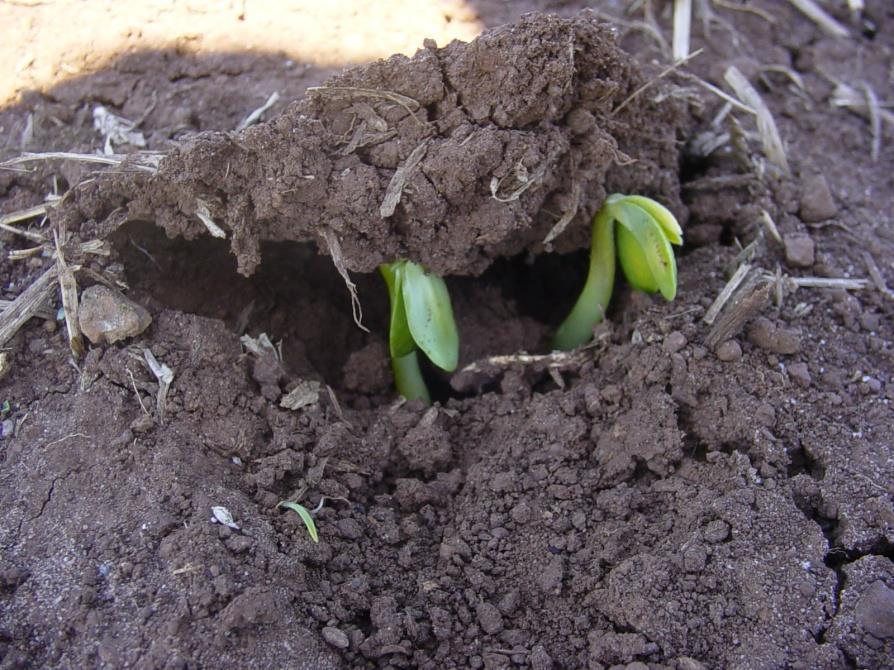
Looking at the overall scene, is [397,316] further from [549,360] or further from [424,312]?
[549,360]

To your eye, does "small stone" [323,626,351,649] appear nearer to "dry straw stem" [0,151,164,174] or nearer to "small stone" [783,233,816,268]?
"dry straw stem" [0,151,164,174]

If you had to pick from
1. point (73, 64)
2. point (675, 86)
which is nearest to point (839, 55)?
point (675, 86)

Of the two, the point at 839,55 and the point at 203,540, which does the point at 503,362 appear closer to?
the point at 203,540

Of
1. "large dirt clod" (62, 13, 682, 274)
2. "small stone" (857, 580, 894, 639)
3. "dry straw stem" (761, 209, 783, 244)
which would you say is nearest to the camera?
"small stone" (857, 580, 894, 639)

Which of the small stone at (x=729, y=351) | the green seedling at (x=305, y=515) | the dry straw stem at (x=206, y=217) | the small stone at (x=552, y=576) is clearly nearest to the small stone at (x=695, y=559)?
the small stone at (x=552, y=576)

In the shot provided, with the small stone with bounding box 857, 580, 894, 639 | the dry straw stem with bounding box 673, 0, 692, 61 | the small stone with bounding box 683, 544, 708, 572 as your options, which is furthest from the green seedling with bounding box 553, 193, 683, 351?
the dry straw stem with bounding box 673, 0, 692, 61

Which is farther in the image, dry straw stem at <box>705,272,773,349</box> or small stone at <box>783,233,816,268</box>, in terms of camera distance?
small stone at <box>783,233,816,268</box>

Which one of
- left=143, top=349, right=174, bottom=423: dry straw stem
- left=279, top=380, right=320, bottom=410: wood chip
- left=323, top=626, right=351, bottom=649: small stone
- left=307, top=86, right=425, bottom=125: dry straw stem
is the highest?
left=307, top=86, right=425, bottom=125: dry straw stem
